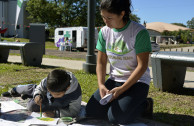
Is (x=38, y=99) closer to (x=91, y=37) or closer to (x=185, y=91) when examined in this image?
(x=185, y=91)

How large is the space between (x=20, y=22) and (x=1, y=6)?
4059 millimetres

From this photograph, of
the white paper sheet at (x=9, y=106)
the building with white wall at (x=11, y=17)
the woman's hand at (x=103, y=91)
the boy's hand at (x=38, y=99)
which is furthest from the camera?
the building with white wall at (x=11, y=17)

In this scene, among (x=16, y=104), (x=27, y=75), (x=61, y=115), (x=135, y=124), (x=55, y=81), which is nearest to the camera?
(x=55, y=81)

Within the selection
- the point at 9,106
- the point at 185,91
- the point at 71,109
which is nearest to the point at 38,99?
the point at 71,109

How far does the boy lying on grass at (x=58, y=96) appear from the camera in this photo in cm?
270

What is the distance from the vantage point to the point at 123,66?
9.68 ft

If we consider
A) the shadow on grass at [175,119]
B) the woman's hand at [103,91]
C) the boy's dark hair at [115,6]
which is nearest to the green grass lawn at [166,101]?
the shadow on grass at [175,119]

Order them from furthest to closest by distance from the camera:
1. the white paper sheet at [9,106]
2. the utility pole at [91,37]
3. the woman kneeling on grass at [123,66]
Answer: the utility pole at [91,37], the white paper sheet at [9,106], the woman kneeling on grass at [123,66]

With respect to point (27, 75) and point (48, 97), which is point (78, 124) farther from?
point (27, 75)

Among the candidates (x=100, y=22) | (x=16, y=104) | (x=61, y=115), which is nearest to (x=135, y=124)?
(x=61, y=115)

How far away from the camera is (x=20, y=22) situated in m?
44.5

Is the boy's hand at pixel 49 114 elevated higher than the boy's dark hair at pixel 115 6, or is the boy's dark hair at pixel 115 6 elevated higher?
the boy's dark hair at pixel 115 6

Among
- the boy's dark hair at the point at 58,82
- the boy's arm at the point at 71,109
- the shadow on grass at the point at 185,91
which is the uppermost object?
the boy's dark hair at the point at 58,82

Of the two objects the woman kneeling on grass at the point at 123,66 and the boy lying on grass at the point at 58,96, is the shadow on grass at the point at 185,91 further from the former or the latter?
the boy lying on grass at the point at 58,96
